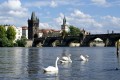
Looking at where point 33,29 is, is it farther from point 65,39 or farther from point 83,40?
point 83,40

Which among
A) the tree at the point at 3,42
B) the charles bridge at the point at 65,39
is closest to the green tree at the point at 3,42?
the tree at the point at 3,42

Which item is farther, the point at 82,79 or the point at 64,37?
the point at 64,37

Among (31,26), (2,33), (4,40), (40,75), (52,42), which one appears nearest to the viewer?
(40,75)

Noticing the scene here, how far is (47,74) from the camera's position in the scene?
27234mm

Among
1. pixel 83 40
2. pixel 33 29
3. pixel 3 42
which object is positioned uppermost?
pixel 33 29

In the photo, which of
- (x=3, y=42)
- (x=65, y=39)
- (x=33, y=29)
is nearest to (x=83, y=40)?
(x=65, y=39)

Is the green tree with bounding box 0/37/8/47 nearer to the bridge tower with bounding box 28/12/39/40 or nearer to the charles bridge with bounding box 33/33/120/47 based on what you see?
the charles bridge with bounding box 33/33/120/47

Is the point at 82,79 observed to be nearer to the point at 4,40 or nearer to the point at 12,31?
the point at 4,40

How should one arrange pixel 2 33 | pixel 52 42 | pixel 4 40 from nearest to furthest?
pixel 4 40, pixel 2 33, pixel 52 42

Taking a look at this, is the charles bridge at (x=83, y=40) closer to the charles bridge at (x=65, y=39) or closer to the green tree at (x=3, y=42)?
the charles bridge at (x=65, y=39)

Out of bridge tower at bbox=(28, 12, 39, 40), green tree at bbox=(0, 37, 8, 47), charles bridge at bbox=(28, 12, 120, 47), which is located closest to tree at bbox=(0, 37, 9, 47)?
green tree at bbox=(0, 37, 8, 47)

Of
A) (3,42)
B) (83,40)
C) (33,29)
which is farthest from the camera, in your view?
(33,29)

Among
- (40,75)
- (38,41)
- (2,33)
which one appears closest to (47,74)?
(40,75)

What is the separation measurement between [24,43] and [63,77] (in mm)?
147373
